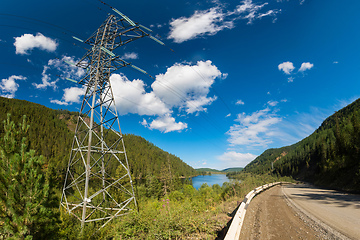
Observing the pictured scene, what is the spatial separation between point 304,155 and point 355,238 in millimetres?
127795

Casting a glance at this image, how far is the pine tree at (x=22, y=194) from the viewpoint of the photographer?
373cm

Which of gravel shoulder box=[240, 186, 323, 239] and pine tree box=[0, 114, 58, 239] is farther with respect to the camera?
gravel shoulder box=[240, 186, 323, 239]

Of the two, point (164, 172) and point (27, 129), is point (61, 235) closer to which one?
point (27, 129)

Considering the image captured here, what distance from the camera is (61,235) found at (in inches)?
190

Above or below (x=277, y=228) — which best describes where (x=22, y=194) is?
above

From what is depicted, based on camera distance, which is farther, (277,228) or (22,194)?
(277,228)

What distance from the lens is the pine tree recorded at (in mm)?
3734

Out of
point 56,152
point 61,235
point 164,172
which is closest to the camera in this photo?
point 61,235

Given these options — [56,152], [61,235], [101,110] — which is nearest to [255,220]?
[61,235]

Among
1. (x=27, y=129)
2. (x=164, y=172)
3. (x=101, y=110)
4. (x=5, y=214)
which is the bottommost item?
(x=164, y=172)

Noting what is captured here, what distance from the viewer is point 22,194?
3900 mm

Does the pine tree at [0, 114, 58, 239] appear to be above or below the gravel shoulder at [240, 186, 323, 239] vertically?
above

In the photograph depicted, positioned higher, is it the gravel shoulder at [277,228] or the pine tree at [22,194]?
the pine tree at [22,194]

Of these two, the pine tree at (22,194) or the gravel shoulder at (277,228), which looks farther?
the gravel shoulder at (277,228)
